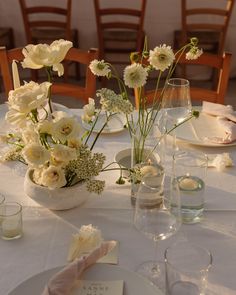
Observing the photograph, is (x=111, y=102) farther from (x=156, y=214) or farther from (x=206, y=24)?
(x=206, y=24)

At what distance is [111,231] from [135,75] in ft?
1.24

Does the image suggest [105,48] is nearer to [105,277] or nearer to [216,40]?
[216,40]

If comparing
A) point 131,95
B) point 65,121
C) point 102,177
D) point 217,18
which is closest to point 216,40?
point 217,18

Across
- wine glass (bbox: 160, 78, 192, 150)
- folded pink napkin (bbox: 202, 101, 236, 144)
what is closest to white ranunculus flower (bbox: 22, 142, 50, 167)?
wine glass (bbox: 160, 78, 192, 150)

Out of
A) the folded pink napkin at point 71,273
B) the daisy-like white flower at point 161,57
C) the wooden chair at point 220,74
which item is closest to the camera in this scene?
the folded pink napkin at point 71,273

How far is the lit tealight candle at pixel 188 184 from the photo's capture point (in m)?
1.22

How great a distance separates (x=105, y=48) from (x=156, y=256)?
288 centimetres

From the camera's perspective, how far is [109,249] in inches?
39.6

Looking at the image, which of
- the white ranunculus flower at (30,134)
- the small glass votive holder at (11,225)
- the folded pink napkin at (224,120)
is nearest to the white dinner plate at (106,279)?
the small glass votive holder at (11,225)

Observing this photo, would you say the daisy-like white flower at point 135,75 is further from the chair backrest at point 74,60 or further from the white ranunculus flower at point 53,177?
the chair backrest at point 74,60

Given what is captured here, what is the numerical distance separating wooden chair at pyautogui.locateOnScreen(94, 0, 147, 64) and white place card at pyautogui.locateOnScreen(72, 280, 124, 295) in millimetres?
2902

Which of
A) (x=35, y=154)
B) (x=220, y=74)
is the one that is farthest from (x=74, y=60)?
(x=35, y=154)

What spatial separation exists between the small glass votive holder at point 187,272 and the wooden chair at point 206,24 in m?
2.92

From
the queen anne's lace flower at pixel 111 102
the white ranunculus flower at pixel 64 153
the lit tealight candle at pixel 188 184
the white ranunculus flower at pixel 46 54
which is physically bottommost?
the lit tealight candle at pixel 188 184
